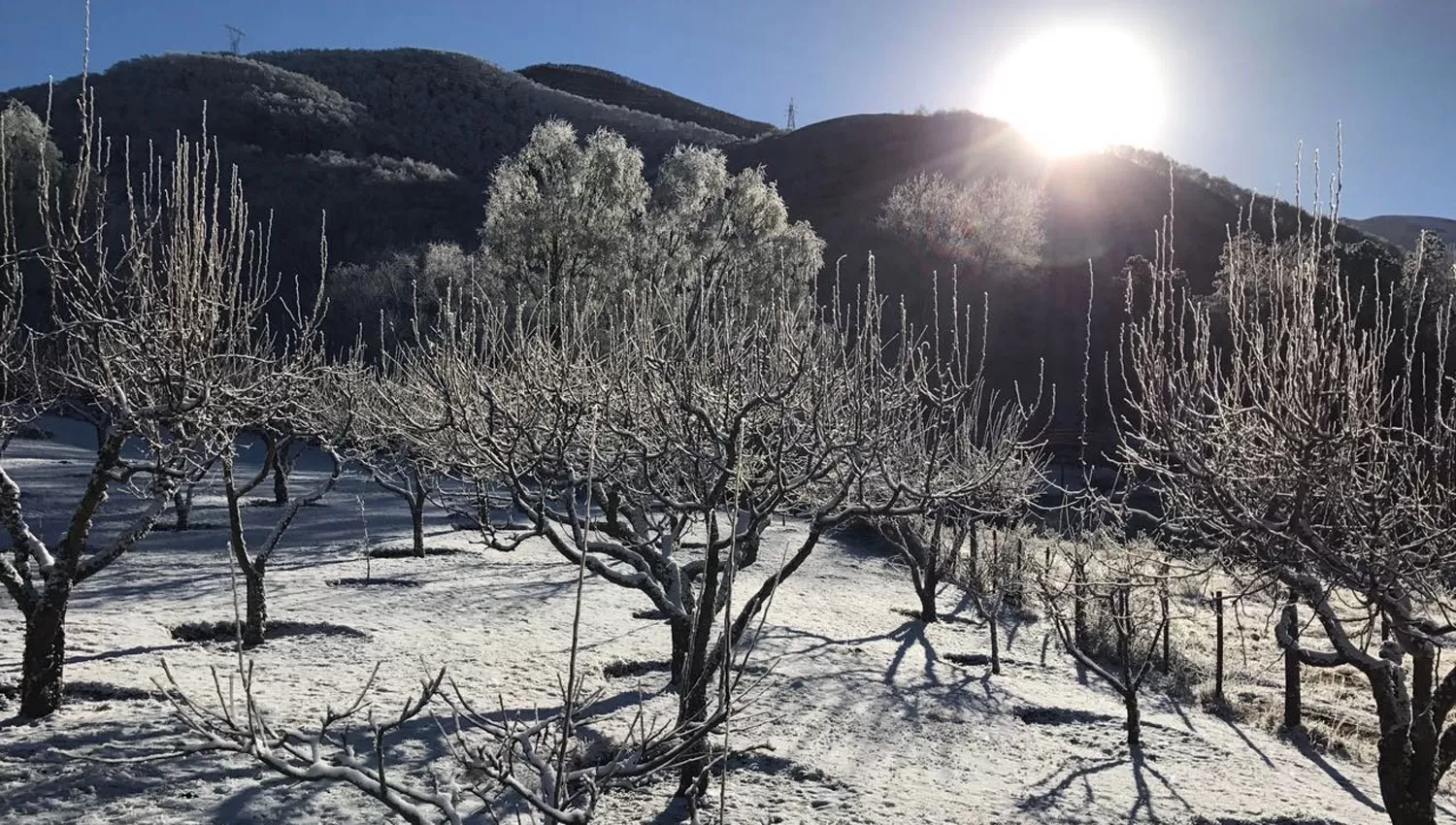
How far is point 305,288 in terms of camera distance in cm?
5681

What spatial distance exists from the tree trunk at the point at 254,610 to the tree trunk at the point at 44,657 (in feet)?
Answer: 9.69

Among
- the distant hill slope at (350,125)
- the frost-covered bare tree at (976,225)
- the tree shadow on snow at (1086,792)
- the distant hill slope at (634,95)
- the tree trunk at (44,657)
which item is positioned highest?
the distant hill slope at (634,95)

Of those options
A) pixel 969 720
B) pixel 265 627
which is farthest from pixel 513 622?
pixel 969 720

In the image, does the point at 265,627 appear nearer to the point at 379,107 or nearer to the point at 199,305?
the point at 199,305

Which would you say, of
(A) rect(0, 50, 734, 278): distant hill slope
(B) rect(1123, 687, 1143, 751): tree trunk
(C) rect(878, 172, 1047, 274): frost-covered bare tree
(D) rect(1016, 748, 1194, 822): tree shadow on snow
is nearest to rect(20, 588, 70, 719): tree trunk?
(D) rect(1016, 748, 1194, 822): tree shadow on snow

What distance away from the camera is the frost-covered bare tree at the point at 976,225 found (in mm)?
54875

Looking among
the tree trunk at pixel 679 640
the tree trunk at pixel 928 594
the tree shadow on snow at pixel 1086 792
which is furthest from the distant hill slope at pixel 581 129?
the tree trunk at pixel 679 640

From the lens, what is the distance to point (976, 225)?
5584cm

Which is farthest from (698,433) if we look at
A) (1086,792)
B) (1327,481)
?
(1086,792)

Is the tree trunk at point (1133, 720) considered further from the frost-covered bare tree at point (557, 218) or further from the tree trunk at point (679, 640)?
the frost-covered bare tree at point (557, 218)

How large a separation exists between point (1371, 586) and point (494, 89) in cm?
10193

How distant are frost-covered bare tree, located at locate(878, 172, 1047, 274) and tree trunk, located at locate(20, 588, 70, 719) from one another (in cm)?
5167

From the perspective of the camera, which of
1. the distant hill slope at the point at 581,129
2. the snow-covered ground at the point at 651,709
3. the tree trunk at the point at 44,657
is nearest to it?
the snow-covered ground at the point at 651,709

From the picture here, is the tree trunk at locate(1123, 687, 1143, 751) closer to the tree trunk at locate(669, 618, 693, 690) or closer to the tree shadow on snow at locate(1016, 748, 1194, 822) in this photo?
the tree shadow on snow at locate(1016, 748, 1194, 822)
